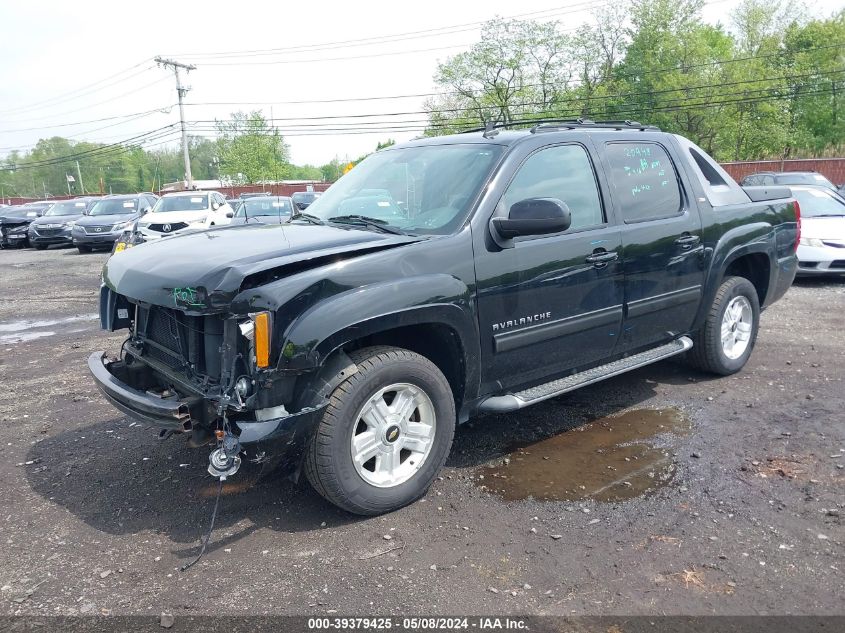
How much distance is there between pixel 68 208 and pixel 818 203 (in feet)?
74.7

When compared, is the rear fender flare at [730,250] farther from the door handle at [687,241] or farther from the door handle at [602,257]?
the door handle at [602,257]

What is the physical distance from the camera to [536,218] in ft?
11.3

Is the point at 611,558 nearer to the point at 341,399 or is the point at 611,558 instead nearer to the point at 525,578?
the point at 525,578

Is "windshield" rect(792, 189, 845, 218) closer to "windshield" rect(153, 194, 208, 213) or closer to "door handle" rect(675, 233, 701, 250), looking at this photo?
"door handle" rect(675, 233, 701, 250)

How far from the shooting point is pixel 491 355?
12.0 feet

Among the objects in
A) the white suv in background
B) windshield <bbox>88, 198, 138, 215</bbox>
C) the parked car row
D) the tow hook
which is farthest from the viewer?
windshield <bbox>88, 198, 138, 215</bbox>

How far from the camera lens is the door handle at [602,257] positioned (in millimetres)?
4051

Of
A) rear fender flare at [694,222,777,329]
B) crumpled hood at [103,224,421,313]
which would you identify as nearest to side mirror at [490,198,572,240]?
crumpled hood at [103,224,421,313]

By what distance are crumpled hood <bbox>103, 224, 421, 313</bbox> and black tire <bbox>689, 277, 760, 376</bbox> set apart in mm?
3021

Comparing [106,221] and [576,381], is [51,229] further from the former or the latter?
[576,381]

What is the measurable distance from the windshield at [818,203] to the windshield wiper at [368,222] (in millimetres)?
9200

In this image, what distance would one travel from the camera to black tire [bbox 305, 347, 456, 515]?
308 centimetres

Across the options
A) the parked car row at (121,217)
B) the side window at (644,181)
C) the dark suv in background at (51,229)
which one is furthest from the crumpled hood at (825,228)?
the dark suv in background at (51,229)

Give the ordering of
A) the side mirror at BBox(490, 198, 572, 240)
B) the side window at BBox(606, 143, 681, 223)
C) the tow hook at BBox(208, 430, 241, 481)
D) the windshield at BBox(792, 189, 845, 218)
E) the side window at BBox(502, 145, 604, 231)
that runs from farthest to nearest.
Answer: the windshield at BBox(792, 189, 845, 218) < the side window at BBox(606, 143, 681, 223) < the side window at BBox(502, 145, 604, 231) < the side mirror at BBox(490, 198, 572, 240) < the tow hook at BBox(208, 430, 241, 481)
